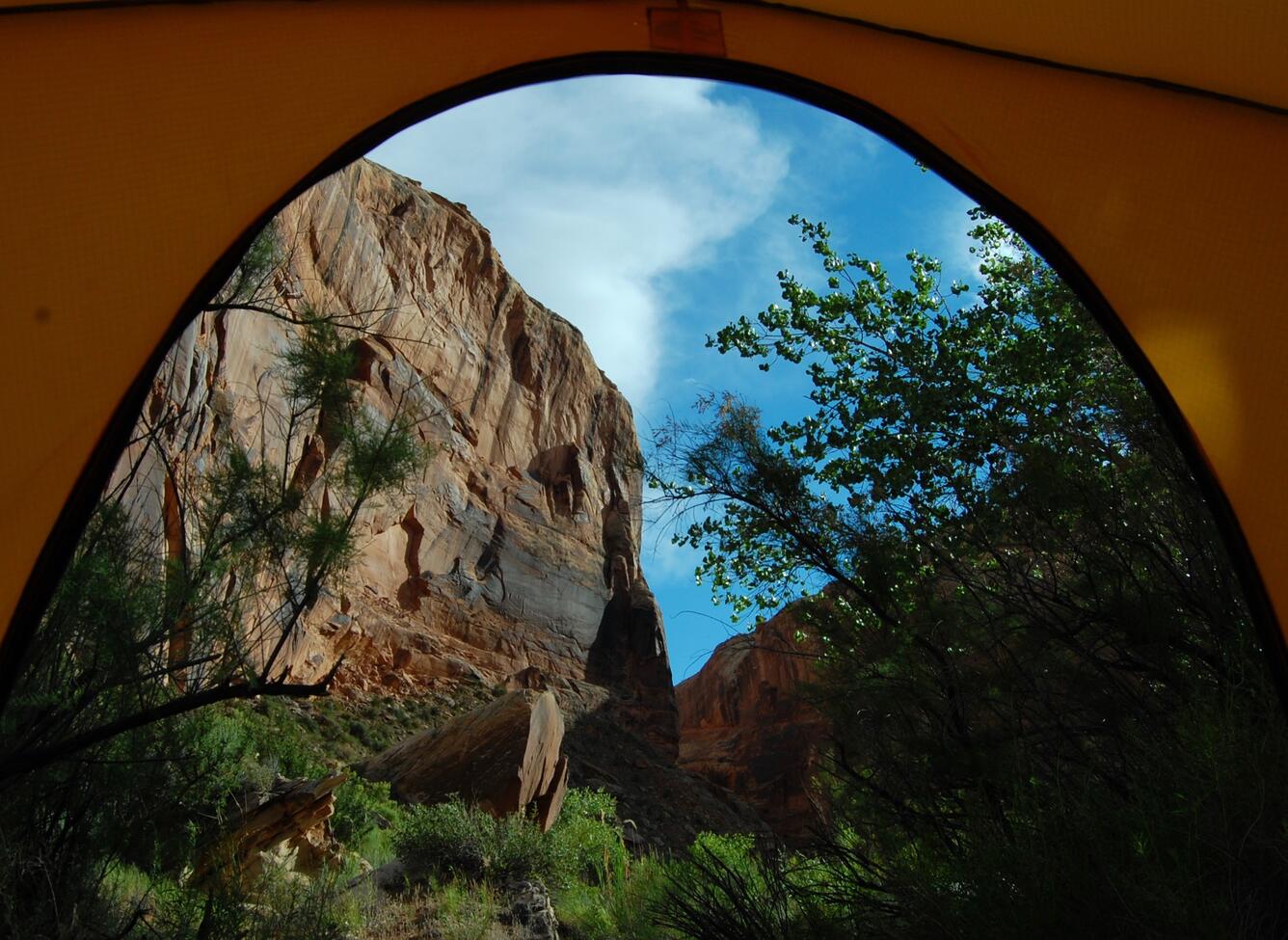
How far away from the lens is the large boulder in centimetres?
1334

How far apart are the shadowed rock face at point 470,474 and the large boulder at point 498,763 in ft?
25.8

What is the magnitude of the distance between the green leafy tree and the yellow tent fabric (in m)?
1.58

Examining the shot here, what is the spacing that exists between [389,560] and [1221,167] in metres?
29.8

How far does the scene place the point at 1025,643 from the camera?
5211 millimetres

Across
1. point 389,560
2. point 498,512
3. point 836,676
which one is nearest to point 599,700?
point 498,512

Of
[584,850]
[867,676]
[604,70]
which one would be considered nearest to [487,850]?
[584,850]

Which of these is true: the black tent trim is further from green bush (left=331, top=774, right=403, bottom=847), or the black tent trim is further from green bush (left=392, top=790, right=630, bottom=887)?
green bush (left=331, top=774, right=403, bottom=847)

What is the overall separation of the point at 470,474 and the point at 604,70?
33.7 metres

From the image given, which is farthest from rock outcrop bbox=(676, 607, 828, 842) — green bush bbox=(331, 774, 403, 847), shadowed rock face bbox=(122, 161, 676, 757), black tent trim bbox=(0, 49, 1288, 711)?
black tent trim bbox=(0, 49, 1288, 711)

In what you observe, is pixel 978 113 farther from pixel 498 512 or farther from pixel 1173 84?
pixel 498 512

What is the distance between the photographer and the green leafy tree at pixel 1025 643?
348cm

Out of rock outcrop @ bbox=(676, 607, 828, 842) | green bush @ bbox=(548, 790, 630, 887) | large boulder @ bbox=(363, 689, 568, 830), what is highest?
rock outcrop @ bbox=(676, 607, 828, 842)

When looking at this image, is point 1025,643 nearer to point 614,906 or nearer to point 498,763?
point 614,906

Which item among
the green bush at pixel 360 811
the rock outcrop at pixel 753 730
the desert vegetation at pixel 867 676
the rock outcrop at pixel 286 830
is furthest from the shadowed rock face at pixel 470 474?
the desert vegetation at pixel 867 676
